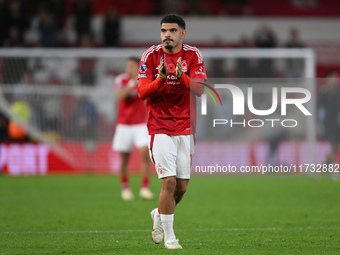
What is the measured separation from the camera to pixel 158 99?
691 centimetres

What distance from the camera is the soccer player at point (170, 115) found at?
6719 millimetres

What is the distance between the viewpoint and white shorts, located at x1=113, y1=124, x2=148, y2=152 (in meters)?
12.4

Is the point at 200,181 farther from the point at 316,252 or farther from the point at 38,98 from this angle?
the point at 316,252

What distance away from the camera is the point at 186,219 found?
9.45 meters

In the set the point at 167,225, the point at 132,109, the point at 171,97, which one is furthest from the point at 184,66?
the point at 132,109

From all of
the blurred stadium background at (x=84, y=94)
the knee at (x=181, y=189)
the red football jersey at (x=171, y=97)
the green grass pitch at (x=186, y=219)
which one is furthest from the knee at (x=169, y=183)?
the blurred stadium background at (x=84, y=94)

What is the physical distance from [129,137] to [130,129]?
6.4 inches

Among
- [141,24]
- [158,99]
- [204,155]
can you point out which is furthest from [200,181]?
[158,99]

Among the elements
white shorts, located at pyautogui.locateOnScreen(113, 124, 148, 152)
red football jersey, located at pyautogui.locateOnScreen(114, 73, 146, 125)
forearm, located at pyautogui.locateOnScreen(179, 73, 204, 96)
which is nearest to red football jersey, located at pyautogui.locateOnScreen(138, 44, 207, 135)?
forearm, located at pyautogui.locateOnScreen(179, 73, 204, 96)

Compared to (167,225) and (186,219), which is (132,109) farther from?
(167,225)

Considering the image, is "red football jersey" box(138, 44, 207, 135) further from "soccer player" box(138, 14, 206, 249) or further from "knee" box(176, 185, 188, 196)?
"knee" box(176, 185, 188, 196)

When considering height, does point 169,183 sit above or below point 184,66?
below

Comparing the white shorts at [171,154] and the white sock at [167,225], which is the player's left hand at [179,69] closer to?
the white shorts at [171,154]

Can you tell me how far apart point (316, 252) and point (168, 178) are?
64.6 inches
